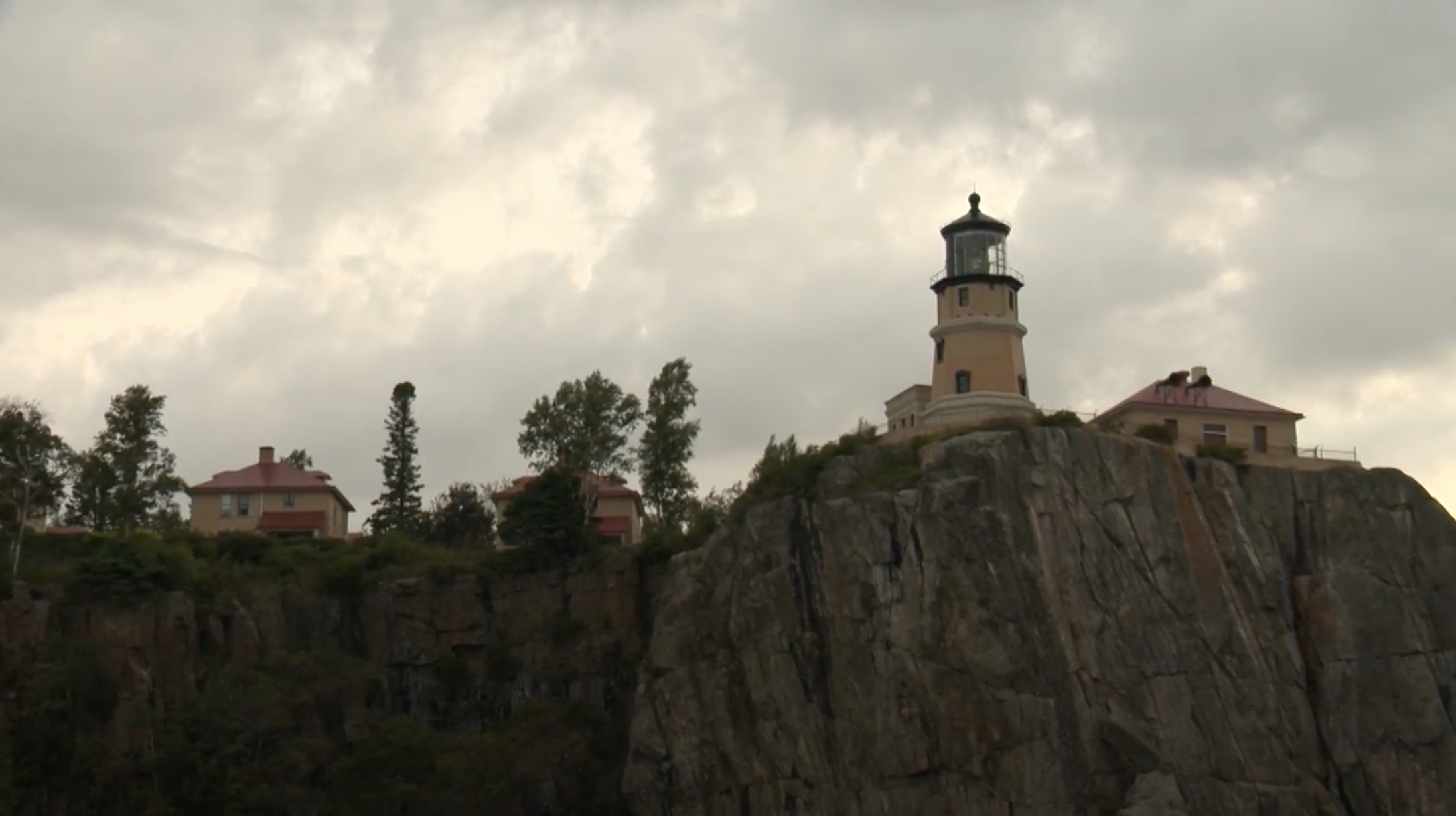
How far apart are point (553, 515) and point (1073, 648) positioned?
2235 centimetres

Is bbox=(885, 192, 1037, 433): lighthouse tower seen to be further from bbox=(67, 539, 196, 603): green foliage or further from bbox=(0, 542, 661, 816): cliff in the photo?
bbox=(67, 539, 196, 603): green foliage

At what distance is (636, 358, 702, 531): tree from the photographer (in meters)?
71.9

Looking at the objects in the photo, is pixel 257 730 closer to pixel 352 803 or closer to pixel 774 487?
pixel 352 803

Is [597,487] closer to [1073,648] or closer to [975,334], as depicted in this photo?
[975,334]

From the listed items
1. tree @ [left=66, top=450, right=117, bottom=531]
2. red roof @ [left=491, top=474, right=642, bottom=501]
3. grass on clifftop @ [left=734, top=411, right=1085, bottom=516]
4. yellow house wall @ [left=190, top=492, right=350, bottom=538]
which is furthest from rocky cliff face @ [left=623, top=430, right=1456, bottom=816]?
tree @ [left=66, top=450, right=117, bottom=531]

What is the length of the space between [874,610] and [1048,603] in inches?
202

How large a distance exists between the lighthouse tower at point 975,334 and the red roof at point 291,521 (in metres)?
26.7

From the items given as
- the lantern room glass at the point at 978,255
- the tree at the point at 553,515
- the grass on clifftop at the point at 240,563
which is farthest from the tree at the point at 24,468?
the lantern room glass at the point at 978,255

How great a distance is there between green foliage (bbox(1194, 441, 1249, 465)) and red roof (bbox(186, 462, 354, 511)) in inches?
1522

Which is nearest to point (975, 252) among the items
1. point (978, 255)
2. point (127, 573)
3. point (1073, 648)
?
point (978, 255)

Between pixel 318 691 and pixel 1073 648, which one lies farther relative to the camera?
pixel 318 691

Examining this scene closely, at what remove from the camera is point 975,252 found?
6238cm

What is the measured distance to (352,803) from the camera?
181 feet

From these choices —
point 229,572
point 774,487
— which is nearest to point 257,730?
point 229,572
